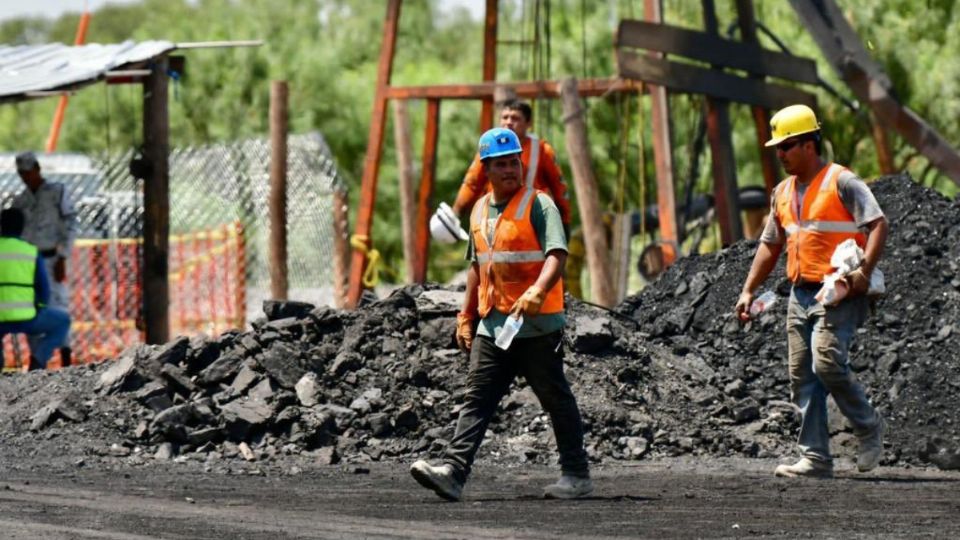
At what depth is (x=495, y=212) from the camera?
34.2 feet

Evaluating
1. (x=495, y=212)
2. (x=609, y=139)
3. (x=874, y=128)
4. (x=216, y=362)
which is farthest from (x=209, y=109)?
(x=495, y=212)

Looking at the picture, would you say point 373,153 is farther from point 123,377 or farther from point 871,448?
point 871,448

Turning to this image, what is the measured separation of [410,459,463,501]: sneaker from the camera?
1032 cm

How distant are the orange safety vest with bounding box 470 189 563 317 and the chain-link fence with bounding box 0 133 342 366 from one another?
1260cm

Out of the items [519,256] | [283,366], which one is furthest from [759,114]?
[519,256]

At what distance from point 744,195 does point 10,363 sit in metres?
9.17

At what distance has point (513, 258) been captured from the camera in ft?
33.9

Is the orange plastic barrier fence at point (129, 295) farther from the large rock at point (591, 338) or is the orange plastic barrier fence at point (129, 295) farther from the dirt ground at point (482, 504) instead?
the dirt ground at point (482, 504)

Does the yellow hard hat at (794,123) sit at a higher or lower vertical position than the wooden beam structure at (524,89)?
lower

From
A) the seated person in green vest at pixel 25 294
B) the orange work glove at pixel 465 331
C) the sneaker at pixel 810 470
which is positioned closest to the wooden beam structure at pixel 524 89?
the seated person in green vest at pixel 25 294

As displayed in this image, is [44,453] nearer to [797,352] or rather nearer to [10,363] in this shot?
[797,352]

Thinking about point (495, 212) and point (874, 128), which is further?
point (874, 128)

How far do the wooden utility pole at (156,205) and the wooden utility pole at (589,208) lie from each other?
3.76 meters

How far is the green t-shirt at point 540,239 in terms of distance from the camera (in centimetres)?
1027
